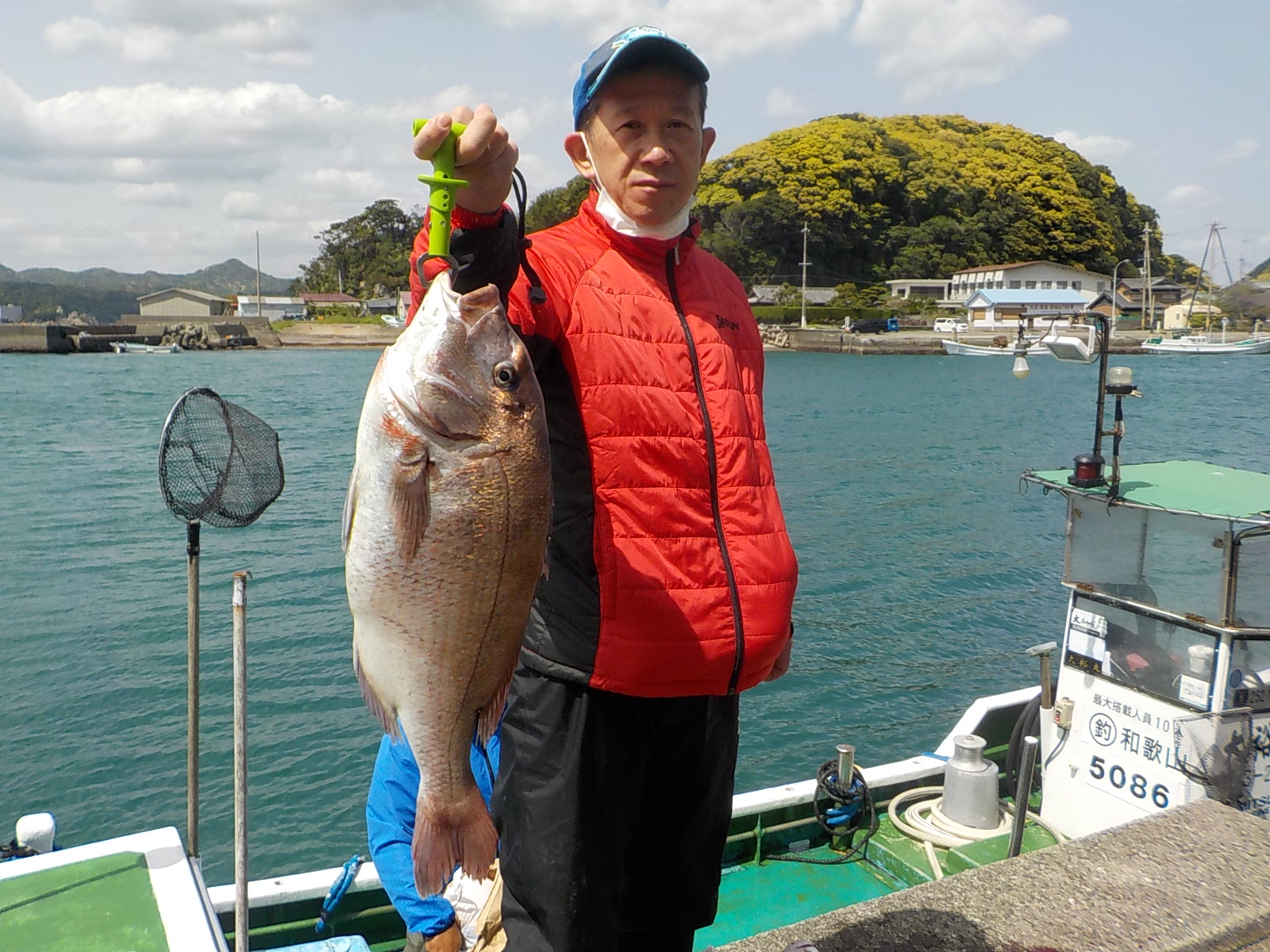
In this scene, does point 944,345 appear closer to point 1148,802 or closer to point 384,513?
point 1148,802

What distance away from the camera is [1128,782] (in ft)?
18.0

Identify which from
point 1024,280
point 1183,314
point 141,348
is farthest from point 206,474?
point 1183,314

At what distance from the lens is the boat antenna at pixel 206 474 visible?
3311mm

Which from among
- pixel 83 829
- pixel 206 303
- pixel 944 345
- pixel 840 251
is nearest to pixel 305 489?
pixel 83 829

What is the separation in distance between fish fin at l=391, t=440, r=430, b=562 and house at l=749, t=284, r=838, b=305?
248 feet

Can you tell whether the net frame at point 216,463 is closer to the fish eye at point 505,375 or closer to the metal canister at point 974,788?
the fish eye at point 505,375

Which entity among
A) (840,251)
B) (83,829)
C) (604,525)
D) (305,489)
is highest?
(840,251)

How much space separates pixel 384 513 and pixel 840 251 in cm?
8466

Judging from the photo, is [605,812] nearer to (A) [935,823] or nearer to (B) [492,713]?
(B) [492,713]

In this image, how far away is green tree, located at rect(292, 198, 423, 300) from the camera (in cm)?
8762

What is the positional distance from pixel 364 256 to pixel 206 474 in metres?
101

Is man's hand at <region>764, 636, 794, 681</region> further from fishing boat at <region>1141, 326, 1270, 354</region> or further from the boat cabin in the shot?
fishing boat at <region>1141, 326, 1270, 354</region>

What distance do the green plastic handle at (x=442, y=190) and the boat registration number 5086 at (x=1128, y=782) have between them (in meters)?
5.24

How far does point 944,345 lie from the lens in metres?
68.4
